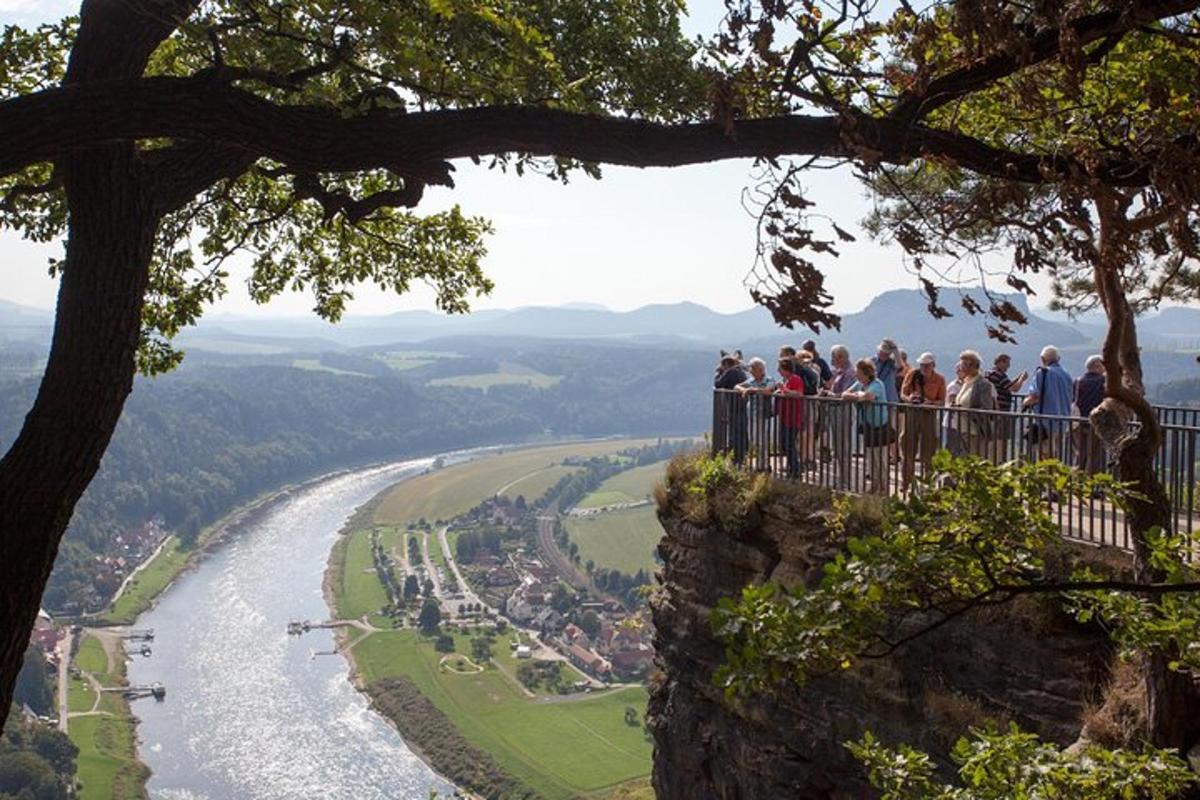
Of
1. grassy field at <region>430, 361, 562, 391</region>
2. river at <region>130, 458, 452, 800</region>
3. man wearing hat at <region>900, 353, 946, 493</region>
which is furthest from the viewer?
grassy field at <region>430, 361, 562, 391</region>

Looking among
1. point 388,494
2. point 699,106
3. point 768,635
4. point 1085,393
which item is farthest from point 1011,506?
point 388,494

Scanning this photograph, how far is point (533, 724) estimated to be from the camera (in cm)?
4828

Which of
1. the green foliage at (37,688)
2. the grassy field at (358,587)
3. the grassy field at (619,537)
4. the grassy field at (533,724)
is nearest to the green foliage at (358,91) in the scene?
the grassy field at (533,724)

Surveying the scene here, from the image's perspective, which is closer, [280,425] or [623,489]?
[623,489]

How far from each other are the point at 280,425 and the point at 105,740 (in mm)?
93680

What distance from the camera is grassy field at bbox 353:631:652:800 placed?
42469mm

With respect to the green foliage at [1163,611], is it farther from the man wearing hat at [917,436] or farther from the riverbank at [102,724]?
the riverbank at [102,724]

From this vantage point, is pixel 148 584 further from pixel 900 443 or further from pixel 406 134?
pixel 406 134

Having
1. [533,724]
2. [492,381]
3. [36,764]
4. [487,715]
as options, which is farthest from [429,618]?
[492,381]

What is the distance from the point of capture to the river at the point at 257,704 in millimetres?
41781

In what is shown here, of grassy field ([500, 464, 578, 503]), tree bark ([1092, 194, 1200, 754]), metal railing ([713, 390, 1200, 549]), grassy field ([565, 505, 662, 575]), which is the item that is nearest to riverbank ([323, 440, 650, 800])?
grassy field ([565, 505, 662, 575])

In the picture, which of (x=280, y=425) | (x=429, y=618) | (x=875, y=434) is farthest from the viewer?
(x=280, y=425)

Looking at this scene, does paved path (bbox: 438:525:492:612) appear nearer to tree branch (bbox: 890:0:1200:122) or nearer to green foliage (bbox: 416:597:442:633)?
green foliage (bbox: 416:597:442:633)

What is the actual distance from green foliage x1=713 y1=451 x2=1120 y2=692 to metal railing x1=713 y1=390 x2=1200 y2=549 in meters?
3.87
